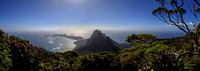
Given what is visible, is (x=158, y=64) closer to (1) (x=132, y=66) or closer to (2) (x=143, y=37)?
(1) (x=132, y=66)

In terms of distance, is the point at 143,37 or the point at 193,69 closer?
the point at 193,69

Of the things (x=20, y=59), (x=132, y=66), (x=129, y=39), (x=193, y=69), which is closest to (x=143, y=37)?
(x=129, y=39)

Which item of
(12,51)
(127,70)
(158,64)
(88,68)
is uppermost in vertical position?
(12,51)

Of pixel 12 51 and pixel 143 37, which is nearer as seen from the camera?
pixel 12 51

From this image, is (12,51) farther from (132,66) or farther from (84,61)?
(132,66)

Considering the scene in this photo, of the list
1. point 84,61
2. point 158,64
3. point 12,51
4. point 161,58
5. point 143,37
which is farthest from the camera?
point 143,37

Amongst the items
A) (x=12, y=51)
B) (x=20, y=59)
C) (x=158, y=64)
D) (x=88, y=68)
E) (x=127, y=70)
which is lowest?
(x=127, y=70)

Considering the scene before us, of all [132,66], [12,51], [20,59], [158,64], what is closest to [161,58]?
[158,64]

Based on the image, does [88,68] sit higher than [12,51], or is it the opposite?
[12,51]

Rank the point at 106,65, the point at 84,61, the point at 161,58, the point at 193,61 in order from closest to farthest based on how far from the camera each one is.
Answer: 1. the point at 193,61
2. the point at 161,58
3. the point at 84,61
4. the point at 106,65
